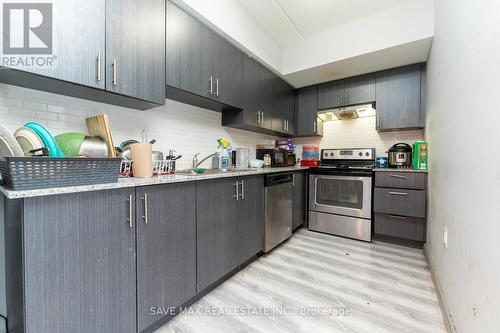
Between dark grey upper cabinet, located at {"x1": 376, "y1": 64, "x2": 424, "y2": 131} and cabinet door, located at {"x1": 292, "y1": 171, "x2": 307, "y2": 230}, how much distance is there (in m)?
1.26

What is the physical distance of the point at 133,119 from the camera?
177 centimetres

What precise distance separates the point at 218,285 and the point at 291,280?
0.62 meters

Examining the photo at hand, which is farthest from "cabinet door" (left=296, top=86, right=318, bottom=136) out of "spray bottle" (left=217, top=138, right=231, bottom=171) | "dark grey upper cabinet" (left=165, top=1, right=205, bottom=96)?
"dark grey upper cabinet" (left=165, top=1, right=205, bottom=96)

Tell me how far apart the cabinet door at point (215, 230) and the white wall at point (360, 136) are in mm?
2291

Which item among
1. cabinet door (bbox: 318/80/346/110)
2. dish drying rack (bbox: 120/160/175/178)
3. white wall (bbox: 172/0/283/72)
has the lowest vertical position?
dish drying rack (bbox: 120/160/175/178)

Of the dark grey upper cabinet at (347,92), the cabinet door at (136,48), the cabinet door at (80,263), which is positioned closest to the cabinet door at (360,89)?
the dark grey upper cabinet at (347,92)

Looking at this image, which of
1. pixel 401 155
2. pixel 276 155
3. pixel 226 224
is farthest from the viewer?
pixel 276 155

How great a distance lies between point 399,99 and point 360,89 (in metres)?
0.50

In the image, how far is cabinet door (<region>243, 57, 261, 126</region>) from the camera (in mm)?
2424

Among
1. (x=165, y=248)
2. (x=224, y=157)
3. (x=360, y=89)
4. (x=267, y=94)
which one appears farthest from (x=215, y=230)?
(x=360, y=89)

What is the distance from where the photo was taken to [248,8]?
2264mm

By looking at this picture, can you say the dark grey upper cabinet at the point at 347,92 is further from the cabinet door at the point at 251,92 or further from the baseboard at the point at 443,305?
the baseboard at the point at 443,305

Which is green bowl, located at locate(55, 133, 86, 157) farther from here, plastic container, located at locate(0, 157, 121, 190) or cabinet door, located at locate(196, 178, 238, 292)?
cabinet door, located at locate(196, 178, 238, 292)

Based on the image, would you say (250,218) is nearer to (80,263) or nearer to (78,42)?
(80,263)
